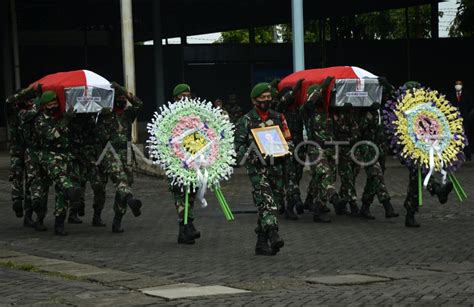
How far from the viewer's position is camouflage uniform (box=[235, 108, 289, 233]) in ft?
41.4

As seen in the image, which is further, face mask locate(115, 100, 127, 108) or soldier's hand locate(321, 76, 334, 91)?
soldier's hand locate(321, 76, 334, 91)

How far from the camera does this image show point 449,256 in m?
12.4

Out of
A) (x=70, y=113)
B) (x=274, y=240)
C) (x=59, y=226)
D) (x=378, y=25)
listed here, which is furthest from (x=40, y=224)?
(x=378, y=25)

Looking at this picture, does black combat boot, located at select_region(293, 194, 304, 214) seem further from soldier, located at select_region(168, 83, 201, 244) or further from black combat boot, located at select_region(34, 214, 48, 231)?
black combat boot, located at select_region(34, 214, 48, 231)

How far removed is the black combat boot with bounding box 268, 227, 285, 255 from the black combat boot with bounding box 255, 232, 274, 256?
0.32 feet

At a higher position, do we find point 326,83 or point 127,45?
point 127,45

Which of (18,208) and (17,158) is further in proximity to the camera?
(18,208)

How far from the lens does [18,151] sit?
1605 centimetres

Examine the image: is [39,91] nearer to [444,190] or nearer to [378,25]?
[444,190]

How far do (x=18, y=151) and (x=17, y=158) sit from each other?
10 cm

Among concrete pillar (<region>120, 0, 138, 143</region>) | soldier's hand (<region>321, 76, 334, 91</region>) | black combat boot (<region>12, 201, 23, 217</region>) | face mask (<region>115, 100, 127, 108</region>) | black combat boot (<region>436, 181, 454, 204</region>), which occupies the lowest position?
black combat boot (<region>12, 201, 23, 217</region>)

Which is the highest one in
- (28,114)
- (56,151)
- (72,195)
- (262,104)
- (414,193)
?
(262,104)

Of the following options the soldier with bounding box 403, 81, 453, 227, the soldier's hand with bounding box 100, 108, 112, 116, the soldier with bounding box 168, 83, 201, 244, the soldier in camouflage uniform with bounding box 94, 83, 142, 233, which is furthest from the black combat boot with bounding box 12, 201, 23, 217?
the soldier with bounding box 403, 81, 453, 227

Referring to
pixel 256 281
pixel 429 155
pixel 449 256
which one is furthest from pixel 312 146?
pixel 256 281
